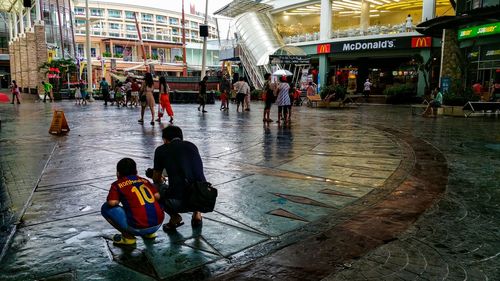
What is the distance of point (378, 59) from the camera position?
122ft

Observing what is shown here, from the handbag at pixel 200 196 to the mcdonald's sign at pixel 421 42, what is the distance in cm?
3055

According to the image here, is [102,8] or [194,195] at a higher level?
[102,8]

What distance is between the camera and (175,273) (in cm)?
327

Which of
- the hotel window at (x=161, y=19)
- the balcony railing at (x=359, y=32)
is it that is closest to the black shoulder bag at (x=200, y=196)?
→ the balcony railing at (x=359, y=32)

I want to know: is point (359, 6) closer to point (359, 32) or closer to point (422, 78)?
point (359, 32)

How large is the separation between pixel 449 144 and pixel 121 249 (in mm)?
8757

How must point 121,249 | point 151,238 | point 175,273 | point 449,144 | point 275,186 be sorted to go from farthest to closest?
1. point 449,144
2. point 275,186
3. point 151,238
4. point 121,249
5. point 175,273

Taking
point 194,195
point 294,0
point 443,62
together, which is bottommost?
point 194,195

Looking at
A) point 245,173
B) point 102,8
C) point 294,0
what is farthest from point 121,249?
point 102,8

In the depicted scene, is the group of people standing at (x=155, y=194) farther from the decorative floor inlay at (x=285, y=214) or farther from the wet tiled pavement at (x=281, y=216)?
the decorative floor inlay at (x=285, y=214)

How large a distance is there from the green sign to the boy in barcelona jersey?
72.6 ft

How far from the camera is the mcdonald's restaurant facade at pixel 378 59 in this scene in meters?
30.7

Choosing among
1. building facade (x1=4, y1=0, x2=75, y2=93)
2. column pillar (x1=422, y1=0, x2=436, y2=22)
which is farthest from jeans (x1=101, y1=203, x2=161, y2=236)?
building facade (x1=4, y1=0, x2=75, y2=93)

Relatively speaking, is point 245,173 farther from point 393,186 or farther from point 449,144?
point 449,144
